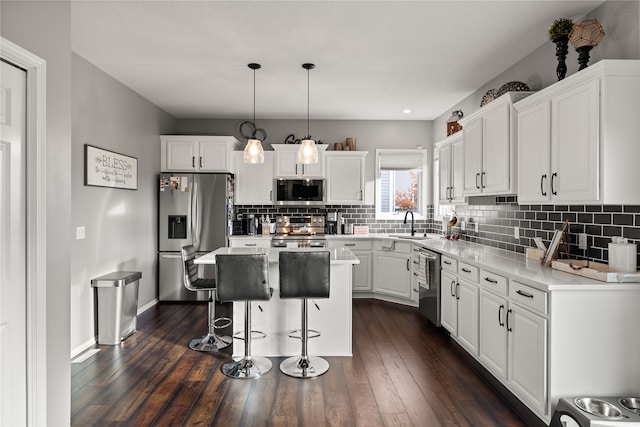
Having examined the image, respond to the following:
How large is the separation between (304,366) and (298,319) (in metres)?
0.44

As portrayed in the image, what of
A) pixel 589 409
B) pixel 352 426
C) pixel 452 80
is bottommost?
pixel 352 426

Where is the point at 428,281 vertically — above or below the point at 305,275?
below

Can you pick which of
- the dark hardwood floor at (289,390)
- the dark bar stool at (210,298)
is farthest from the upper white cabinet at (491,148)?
the dark bar stool at (210,298)

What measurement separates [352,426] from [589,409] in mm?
1296

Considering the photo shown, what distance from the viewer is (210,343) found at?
12.0 feet

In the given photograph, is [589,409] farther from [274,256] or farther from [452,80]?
[452,80]

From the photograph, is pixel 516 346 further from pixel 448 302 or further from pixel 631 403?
pixel 448 302

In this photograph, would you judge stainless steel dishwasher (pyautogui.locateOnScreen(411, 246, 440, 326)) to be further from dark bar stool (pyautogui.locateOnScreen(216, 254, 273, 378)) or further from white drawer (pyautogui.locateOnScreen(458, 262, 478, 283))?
dark bar stool (pyautogui.locateOnScreen(216, 254, 273, 378))

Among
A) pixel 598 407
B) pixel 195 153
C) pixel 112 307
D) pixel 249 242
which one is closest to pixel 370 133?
pixel 249 242

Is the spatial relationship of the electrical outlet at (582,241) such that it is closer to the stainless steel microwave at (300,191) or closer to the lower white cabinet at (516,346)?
the lower white cabinet at (516,346)

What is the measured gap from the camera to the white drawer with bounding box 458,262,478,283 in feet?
10.4

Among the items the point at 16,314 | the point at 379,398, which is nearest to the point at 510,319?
the point at 379,398

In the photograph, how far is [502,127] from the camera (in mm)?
3258

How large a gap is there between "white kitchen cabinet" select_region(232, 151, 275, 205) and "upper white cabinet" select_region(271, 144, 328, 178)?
0.12m
